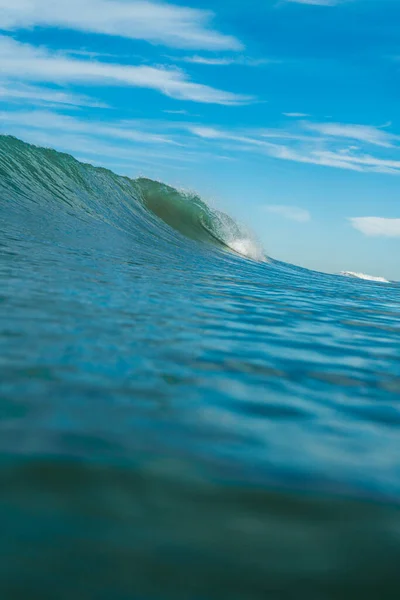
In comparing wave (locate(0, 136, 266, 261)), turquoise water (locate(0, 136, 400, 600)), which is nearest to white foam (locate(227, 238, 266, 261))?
wave (locate(0, 136, 266, 261))

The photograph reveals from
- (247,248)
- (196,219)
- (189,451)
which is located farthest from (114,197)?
(189,451)

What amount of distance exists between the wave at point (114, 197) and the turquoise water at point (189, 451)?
39.3 ft

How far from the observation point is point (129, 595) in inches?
51.8

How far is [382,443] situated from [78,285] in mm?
4079

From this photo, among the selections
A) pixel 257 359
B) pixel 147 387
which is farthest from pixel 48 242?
pixel 147 387

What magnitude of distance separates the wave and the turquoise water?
39.3 ft

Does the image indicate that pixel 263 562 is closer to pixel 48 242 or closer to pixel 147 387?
pixel 147 387

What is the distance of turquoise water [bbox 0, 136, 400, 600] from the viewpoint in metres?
1.43

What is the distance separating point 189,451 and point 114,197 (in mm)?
19834

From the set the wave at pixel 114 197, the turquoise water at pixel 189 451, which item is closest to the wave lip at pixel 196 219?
the wave at pixel 114 197

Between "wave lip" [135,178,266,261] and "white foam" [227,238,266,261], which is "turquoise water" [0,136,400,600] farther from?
"wave lip" [135,178,266,261]

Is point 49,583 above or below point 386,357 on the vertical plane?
below

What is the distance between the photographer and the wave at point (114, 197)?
17625 millimetres

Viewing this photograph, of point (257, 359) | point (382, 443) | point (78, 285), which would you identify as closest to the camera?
point (382, 443)
